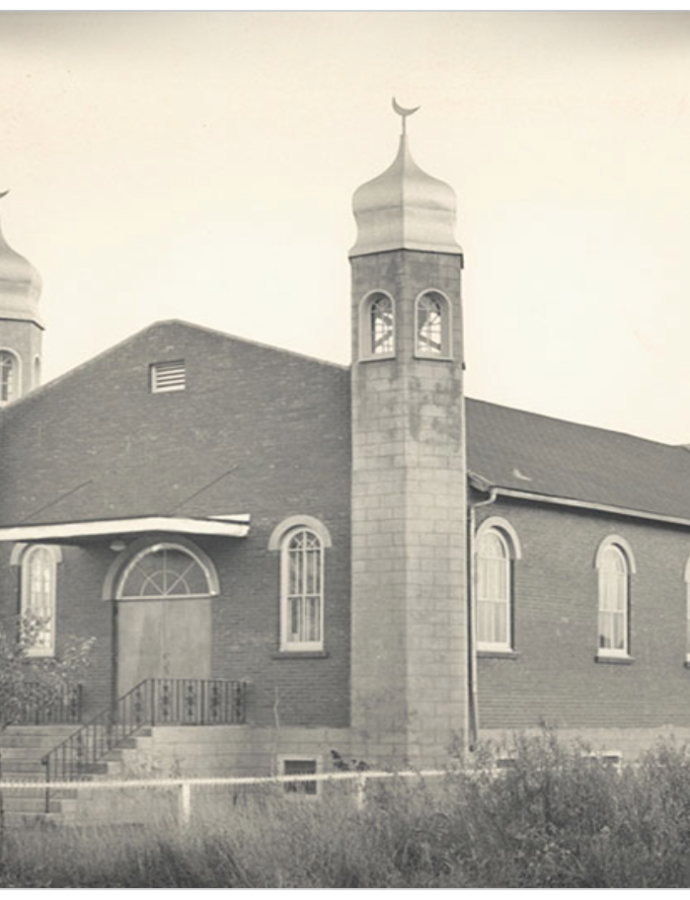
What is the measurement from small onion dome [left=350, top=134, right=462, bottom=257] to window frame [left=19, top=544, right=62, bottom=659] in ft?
23.1

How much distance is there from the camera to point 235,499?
26.5m

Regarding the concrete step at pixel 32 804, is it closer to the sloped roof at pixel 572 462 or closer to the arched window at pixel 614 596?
the sloped roof at pixel 572 462

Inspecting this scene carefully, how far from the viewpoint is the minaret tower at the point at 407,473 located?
24.5 meters

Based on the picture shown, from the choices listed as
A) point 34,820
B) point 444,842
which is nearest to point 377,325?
point 34,820

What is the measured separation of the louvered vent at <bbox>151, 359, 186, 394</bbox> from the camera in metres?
27.7

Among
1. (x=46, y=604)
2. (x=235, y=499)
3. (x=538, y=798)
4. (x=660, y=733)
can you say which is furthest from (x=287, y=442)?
(x=538, y=798)

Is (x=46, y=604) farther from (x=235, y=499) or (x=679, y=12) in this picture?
(x=679, y=12)

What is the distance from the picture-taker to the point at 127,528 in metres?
25.2

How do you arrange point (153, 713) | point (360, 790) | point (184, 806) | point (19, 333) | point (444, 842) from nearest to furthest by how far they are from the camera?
point (444, 842) → point (184, 806) → point (360, 790) → point (153, 713) → point (19, 333)

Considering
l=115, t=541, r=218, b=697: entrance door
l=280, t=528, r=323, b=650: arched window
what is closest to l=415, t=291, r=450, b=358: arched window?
l=280, t=528, r=323, b=650: arched window

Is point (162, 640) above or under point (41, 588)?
under

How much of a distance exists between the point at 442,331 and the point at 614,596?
251 inches

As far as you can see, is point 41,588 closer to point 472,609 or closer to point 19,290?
point 19,290

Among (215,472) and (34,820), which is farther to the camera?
(215,472)
